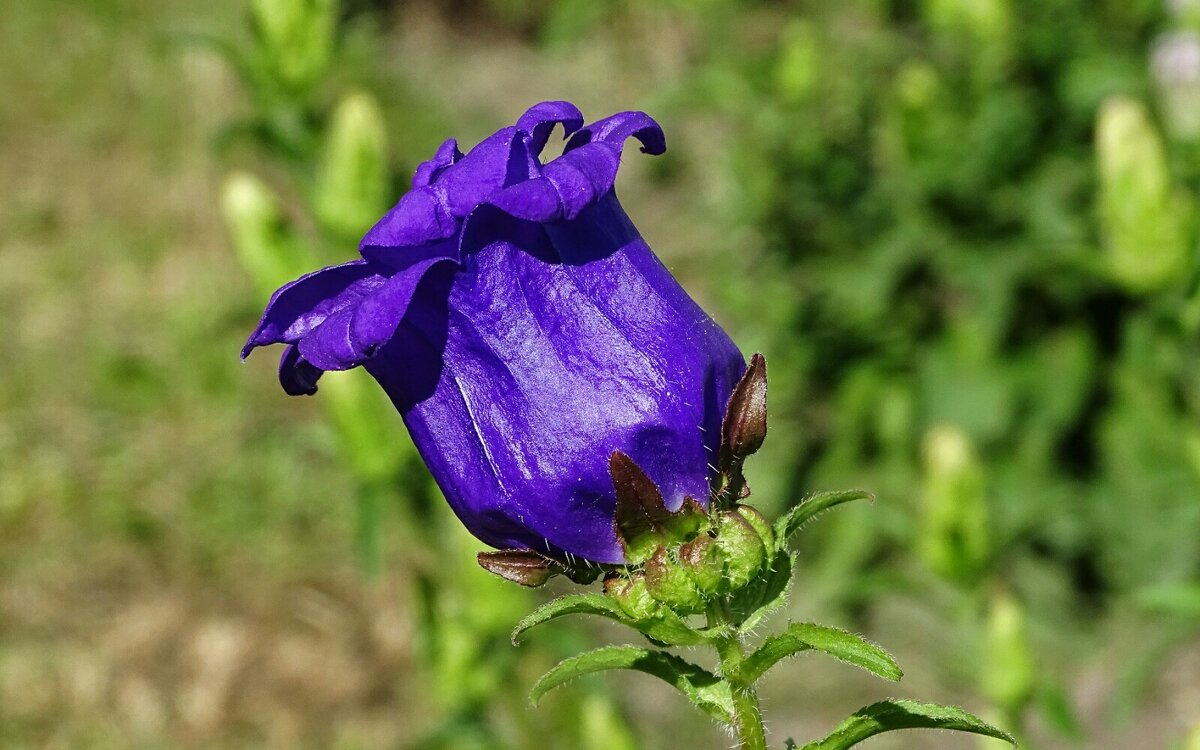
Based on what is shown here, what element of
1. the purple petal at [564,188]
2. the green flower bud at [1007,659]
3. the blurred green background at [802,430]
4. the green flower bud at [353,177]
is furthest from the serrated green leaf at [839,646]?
the green flower bud at [353,177]

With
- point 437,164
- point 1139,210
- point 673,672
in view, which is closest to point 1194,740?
point 673,672

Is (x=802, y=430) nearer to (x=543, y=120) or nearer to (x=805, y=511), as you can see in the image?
(x=805, y=511)

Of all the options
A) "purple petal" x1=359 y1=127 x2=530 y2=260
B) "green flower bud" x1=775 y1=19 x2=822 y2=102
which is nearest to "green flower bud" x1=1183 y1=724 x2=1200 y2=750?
"purple petal" x1=359 y1=127 x2=530 y2=260

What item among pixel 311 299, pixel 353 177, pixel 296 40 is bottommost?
pixel 311 299

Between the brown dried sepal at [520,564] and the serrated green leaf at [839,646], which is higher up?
the brown dried sepal at [520,564]

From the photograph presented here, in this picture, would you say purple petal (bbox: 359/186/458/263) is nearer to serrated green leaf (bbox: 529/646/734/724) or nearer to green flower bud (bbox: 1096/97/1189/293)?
serrated green leaf (bbox: 529/646/734/724)

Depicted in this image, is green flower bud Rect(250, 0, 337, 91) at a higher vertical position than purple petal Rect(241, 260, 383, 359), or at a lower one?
higher

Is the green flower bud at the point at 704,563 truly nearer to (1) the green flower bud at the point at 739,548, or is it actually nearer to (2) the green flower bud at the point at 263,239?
(1) the green flower bud at the point at 739,548
